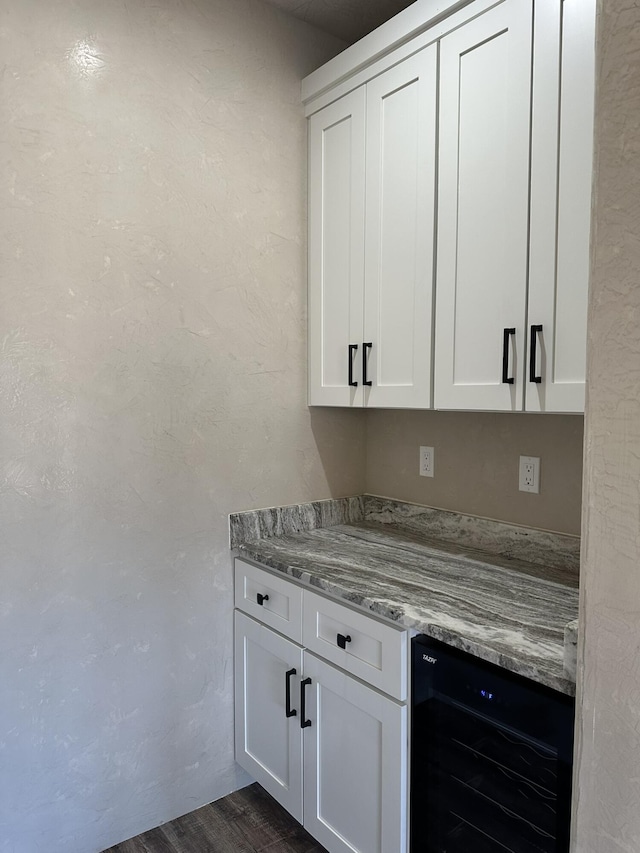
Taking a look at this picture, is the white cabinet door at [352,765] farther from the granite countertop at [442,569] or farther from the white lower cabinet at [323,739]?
the granite countertop at [442,569]

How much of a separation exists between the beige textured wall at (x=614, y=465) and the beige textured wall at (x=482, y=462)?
96 cm

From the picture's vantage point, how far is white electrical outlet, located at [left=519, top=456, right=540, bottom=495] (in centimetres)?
183

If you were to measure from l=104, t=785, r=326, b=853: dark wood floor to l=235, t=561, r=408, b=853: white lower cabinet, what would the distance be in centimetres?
13

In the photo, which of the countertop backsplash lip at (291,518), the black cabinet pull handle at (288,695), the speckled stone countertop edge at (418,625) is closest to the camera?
the speckled stone countertop edge at (418,625)

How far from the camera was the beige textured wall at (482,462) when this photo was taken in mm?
1769

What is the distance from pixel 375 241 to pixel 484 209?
1.37ft

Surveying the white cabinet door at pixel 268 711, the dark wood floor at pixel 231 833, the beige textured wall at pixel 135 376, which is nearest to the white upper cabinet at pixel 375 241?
the beige textured wall at pixel 135 376

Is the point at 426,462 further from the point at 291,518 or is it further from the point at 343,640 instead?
the point at 343,640

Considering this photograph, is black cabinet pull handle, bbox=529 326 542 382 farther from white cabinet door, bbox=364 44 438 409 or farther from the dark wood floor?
the dark wood floor

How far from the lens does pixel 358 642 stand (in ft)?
5.15

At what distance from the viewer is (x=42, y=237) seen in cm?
167

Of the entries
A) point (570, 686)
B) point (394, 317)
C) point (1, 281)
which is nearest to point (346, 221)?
point (394, 317)

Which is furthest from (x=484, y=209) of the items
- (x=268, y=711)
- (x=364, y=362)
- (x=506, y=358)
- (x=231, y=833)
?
(x=231, y=833)

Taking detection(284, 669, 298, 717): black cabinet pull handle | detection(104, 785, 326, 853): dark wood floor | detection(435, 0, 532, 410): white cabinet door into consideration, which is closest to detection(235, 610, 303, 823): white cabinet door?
detection(284, 669, 298, 717): black cabinet pull handle
